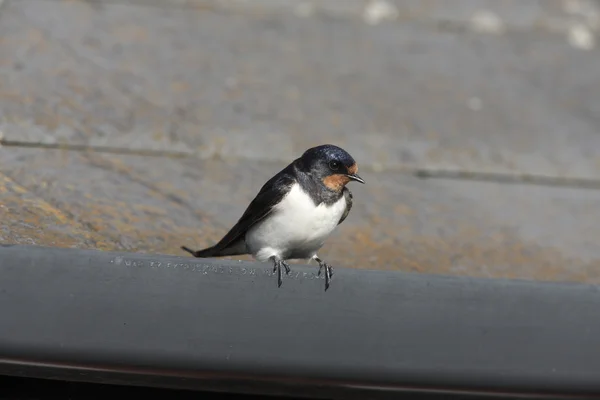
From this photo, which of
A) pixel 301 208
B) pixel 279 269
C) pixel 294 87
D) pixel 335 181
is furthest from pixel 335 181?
pixel 294 87

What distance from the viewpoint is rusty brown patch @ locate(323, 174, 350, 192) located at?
3.22m

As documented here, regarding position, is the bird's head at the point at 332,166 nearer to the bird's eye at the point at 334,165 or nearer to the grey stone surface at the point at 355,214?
the bird's eye at the point at 334,165

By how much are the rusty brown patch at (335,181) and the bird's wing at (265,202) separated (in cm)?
11

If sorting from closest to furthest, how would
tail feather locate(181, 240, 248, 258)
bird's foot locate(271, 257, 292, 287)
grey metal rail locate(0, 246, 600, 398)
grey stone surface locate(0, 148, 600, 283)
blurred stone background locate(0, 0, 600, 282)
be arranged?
grey metal rail locate(0, 246, 600, 398)
bird's foot locate(271, 257, 292, 287)
tail feather locate(181, 240, 248, 258)
grey stone surface locate(0, 148, 600, 283)
blurred stone background locate(0, 0, 600, 282)

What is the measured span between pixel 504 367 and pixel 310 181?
37.3 inches

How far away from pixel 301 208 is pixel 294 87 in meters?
1.92

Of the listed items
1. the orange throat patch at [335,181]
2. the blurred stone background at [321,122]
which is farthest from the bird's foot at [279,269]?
the blurred stone background at [321,122]

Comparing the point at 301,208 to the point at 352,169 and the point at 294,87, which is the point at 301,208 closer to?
the point at 352,169

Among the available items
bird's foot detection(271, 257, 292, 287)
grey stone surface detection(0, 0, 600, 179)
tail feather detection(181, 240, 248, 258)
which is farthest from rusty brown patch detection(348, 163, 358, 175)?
grey stone surface detection(0, 0, 600, 179)

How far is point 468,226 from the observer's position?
408cm

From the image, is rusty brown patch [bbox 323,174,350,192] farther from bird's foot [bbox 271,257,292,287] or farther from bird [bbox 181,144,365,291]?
bird's foot [bbox 271,257,292,287]

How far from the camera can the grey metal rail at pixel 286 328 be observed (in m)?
2.40

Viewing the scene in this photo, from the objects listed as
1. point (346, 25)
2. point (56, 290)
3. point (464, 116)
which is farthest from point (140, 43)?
point (56, 290)

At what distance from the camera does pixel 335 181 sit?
127 inches
